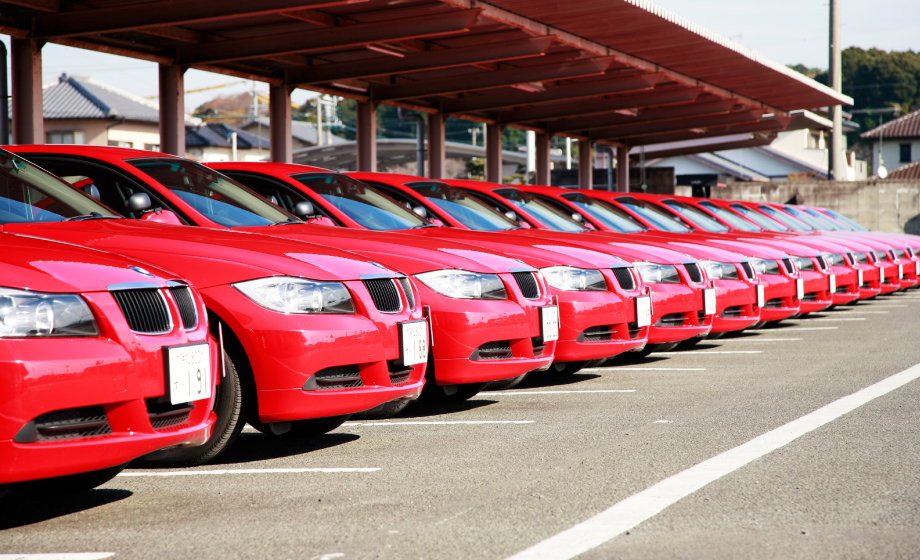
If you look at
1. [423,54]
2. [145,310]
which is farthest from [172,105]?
[145,310]

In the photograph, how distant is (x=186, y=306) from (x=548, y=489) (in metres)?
1.63

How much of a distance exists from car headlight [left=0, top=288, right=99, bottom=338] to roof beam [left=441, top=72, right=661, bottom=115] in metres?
15.7

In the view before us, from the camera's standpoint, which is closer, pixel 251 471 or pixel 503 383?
pixel 251 471

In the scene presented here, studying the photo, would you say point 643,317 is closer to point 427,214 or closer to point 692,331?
point 692,331

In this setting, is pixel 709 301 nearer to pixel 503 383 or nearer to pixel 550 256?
pixel 550 256

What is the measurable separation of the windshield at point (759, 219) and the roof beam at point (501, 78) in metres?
3.23

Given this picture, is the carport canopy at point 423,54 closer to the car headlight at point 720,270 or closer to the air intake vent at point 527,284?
the car headlight at point 720,270

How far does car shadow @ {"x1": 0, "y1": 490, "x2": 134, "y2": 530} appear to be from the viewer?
3.96 m

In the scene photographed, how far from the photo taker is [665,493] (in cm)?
415

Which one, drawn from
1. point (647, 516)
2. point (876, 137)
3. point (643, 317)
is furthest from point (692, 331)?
point (876, 137)

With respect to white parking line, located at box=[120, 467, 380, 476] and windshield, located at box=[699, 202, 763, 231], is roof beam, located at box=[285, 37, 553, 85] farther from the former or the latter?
white parking line, located at box=[120, 467, 380, 476]

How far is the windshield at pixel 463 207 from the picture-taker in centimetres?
942

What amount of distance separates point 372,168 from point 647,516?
594 inches

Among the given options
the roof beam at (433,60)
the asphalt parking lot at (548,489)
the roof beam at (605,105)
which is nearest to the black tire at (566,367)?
the asphalt parking lot at (548,489)
